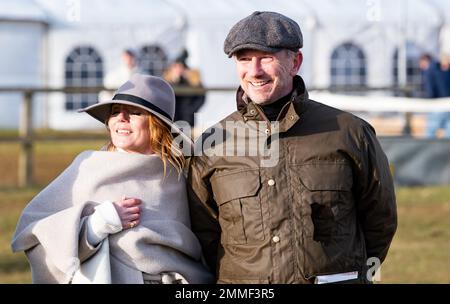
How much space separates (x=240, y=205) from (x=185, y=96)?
11129mm

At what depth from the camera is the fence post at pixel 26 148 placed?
13828mm

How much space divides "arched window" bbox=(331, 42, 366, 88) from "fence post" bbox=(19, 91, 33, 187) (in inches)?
448

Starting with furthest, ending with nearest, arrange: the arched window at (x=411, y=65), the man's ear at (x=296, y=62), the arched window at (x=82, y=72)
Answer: the arched window at (x=82, y=72) → the arched window at (x=411, y=65) → the man's ear at (x=296, y=62)

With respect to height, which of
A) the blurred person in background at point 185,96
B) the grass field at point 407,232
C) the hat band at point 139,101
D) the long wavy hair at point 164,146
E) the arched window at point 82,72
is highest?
the arched window at point 82,72

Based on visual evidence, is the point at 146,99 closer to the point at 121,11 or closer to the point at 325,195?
the point at 325,195

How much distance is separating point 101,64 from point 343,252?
21268 millimetres

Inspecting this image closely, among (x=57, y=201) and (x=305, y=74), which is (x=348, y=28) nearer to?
(x=305, y=74)

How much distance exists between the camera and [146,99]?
4.34m

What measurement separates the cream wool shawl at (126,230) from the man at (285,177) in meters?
0.16

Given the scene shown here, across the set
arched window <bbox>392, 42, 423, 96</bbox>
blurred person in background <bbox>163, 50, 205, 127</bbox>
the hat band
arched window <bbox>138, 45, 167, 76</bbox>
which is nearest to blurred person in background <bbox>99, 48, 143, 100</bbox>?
blurred person in background <bbox>163, 50, 205, 127</bbox>

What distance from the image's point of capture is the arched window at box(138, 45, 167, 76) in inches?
952

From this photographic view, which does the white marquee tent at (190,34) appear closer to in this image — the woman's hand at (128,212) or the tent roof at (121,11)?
the tent roof at (121,11)

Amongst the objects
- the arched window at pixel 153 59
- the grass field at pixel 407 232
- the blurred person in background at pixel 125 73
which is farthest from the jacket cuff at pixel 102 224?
the arched window at pixel 153 59
